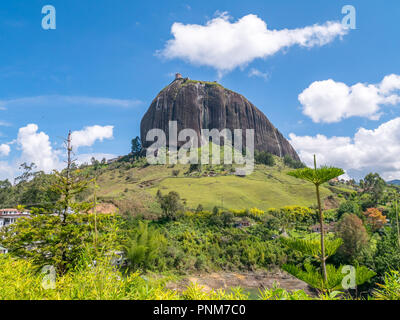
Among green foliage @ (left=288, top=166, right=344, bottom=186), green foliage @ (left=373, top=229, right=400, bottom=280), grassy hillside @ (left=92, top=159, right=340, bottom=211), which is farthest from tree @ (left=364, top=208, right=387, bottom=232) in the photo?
green foliage @ (left=288, top=166, right=344, bottom=186)

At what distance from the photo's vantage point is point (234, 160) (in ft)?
246

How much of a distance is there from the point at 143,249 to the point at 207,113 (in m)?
89.4

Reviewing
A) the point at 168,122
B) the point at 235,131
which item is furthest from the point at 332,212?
the point at 168,122

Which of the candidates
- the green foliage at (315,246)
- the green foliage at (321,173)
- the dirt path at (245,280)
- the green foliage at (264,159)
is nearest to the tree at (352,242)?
Answer: the dirt path at (245,280)

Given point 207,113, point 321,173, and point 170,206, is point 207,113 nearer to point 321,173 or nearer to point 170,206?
point 170,206

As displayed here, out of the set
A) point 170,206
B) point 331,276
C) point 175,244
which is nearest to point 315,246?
point 331,276

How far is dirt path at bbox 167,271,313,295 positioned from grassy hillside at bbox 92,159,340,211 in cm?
1289

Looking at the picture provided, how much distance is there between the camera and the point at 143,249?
19844mm

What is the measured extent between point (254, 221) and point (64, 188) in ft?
88.4

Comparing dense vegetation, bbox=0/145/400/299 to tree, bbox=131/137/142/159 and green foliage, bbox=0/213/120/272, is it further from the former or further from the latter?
tree, bbox=131/137/142/159

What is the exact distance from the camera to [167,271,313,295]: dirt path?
2139 cm

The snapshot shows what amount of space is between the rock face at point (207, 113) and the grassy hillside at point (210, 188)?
32.8 m

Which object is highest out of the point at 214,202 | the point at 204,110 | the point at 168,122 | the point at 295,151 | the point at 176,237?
the point at 204,110
